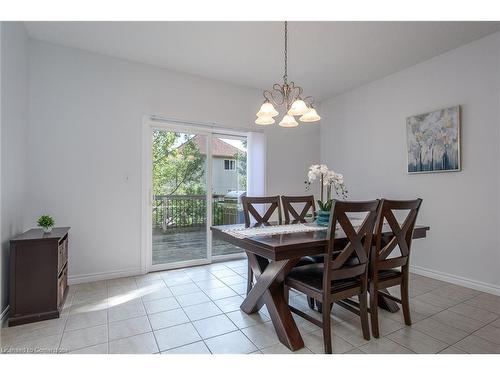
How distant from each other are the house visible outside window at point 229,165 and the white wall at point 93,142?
2.94ft

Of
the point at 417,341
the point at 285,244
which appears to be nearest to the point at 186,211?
the point at 285,244

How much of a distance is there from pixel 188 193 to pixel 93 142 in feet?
4.36

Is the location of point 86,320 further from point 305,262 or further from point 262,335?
point 305,262

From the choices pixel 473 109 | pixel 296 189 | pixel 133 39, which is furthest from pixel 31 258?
pixel 473 109

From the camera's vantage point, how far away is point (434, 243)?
3312 mm

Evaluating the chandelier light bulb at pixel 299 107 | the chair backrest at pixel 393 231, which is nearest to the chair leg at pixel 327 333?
the chair backrest at pixel 393 231

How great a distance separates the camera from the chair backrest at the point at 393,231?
1.90 meters

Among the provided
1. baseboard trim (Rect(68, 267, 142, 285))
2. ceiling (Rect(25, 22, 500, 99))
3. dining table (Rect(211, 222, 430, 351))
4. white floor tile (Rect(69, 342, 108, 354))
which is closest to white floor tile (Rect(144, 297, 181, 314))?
white floor tile (Rect(69, 342, 108, 354))

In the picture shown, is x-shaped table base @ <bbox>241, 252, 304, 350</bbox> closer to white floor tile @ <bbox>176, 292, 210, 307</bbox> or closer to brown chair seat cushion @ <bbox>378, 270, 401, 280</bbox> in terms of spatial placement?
white floor tile @ <bbox>176, 292, 210, 307</bbox>

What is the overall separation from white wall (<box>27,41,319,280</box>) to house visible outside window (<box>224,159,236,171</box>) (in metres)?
0.90

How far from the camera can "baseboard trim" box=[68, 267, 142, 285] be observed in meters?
3.05

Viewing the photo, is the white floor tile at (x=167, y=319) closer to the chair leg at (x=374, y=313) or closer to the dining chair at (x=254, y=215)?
the dining chair at (x=254, y=215)

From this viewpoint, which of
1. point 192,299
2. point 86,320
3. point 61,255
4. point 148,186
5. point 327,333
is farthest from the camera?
point 148,186

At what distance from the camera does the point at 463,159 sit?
3.00 metres
